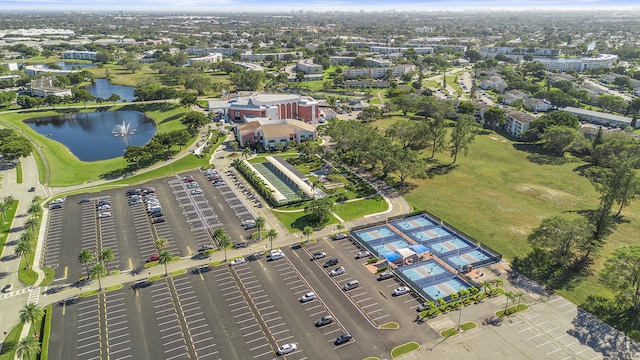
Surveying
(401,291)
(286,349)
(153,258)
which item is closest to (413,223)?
(401,291)

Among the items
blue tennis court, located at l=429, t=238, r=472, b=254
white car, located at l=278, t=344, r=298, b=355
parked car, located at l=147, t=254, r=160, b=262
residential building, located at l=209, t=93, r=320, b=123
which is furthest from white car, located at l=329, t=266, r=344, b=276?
residential building, located at l=209, t=93, r=320, b=123

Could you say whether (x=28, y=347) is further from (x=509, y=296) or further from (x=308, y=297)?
(x=509, y=296)

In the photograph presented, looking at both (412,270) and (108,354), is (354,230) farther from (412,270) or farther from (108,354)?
(108,354)

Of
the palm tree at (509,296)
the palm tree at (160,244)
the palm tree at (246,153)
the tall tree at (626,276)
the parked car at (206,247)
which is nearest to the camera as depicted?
the tall tree at (626,276)

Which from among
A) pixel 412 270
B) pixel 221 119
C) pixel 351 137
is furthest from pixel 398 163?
pixel 221 119

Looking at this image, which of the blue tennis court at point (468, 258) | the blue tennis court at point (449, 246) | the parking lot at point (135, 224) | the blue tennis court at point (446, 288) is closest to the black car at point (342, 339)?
the blue tennis court at point (446, 288)

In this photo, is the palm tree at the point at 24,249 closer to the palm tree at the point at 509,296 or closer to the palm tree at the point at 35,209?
the palm tree at the point at 35,209

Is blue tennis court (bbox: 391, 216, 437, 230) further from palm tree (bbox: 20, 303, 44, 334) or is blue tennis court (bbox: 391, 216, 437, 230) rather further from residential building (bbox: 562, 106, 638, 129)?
residential building (bbox: 562, 106, 638, 129)
